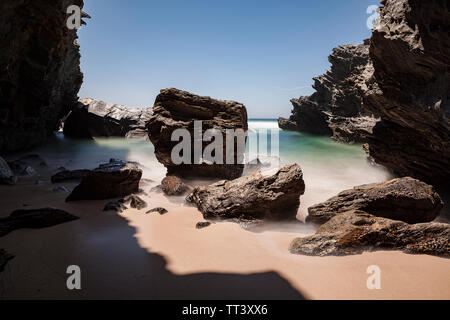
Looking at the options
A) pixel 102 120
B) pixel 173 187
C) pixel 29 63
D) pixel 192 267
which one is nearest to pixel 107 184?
pixel 173 187

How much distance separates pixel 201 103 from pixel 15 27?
804cm

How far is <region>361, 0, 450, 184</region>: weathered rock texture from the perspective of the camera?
471cm

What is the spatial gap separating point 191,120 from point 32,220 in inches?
233

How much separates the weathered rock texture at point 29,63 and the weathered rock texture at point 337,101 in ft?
82.9

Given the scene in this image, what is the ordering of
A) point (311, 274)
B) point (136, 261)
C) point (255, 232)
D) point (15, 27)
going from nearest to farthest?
point (311, 274) → point (136, 261) → point (255, 232) → point (15, 27)

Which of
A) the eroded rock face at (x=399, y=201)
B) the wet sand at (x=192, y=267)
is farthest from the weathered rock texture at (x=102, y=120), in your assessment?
the eroded rock face at (x=399, y=201)

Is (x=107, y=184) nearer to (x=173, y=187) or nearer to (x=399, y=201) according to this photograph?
(x=173, y=187)

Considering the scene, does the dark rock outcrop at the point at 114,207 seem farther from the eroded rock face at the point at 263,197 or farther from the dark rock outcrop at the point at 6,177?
the dark rock outcrop at the point at 6,177

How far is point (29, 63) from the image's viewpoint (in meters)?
12.3

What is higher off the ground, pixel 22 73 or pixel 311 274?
pixel 22 73

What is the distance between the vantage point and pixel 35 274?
119 inches

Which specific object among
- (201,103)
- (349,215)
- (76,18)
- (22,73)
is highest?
(76,18)
